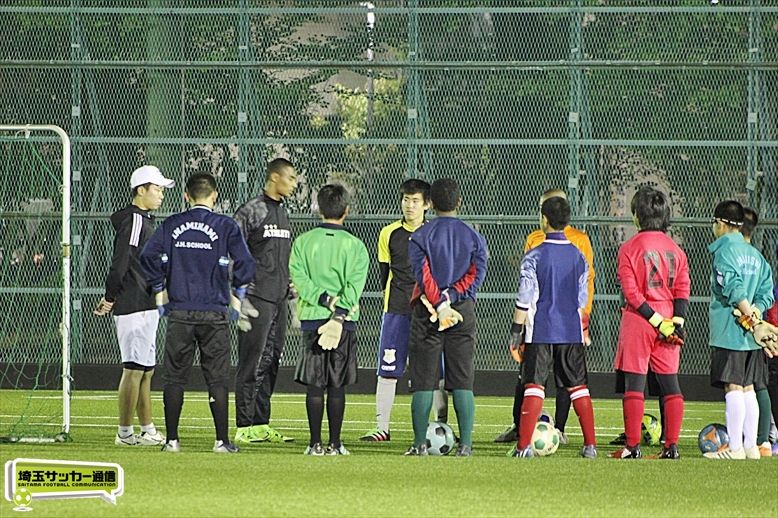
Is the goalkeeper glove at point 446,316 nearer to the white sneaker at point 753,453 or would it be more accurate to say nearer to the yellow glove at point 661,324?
the yellow glove at point 661,324

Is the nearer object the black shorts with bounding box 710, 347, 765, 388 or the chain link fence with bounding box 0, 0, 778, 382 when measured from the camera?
the black shorts with bounding box 710, 347, 765, 388

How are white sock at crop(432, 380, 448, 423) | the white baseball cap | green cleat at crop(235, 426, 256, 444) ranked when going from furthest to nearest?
1. white sock at crop(432, 380, 448, 423)
2. green cleat at crop(235, 426, 256, 444)
3. the white baseball cap

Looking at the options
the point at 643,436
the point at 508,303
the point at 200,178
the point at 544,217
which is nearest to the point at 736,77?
the point at 508,303

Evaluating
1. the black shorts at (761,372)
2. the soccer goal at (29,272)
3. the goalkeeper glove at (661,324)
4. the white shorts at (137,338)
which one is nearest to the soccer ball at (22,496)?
the white shorts at (137,338)

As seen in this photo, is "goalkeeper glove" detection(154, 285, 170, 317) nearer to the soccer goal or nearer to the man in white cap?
the man in white cap

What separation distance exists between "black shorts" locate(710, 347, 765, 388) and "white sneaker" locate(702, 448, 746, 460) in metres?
0.48

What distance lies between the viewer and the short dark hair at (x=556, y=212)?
358 inches

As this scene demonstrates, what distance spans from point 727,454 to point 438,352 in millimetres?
2290

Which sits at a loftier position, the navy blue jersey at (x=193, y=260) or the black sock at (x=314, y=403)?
the navy blue jersey at (x=193, y=260)

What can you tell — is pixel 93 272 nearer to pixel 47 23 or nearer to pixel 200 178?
pixel 47 23

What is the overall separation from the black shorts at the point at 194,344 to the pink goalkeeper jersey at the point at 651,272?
9.43 feet

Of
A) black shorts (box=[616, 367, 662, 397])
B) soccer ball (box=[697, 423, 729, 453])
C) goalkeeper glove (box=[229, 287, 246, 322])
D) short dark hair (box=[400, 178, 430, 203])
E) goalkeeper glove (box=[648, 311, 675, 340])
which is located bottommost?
soccer ball (box=[697, 423, 729, 453])

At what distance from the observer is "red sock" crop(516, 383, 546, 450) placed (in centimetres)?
903

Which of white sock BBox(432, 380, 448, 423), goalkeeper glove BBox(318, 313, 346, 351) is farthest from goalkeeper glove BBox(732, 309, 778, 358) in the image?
goalkeeper glove BBox(318, 313, 346, 351)
